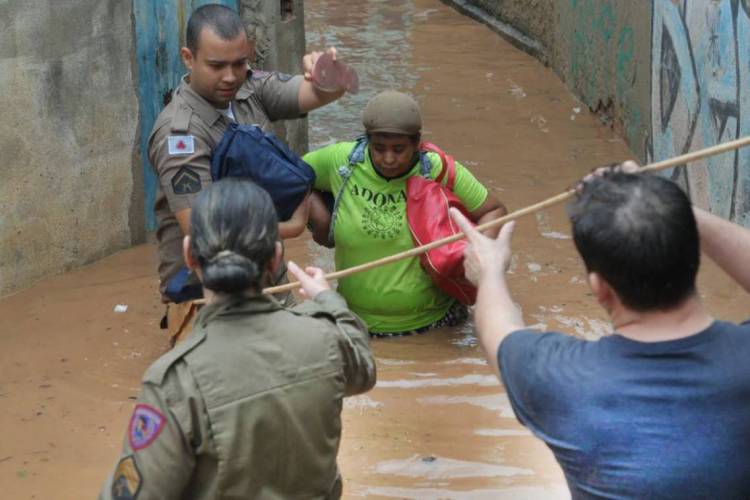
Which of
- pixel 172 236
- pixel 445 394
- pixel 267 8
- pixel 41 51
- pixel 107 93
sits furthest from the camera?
pixel 267 8

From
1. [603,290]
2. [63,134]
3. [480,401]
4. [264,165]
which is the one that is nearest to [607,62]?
[63,134]

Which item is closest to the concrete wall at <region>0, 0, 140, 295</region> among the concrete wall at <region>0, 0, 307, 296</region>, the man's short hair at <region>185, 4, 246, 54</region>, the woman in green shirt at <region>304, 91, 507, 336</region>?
the concrete wall at <region>0, 0, 307, 296</region>

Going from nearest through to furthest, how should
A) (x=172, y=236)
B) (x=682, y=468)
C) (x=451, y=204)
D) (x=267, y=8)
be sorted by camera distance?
1. (x=682, y=468)
2. (x=172, y=236)
3. (x=451, y=204)
4. (x=267, y=8)

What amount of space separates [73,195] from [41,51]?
797mm

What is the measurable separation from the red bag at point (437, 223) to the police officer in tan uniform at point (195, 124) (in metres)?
0.84

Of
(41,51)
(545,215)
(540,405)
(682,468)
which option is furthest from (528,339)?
(545,215)

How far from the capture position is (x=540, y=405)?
2.60 metres

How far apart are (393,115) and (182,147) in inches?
48.8

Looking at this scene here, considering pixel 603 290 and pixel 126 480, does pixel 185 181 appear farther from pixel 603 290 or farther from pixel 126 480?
pixel 603 290

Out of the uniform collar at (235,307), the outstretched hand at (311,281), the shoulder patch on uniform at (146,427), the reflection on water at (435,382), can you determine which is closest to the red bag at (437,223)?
the reflection on water at (435,382)

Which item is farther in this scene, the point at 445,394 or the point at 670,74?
the point at 670,74

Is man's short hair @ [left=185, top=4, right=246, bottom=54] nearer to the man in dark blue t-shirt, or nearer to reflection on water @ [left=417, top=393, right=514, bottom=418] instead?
reflection on water @ [left=417, top=393, right=514, bottom=418]

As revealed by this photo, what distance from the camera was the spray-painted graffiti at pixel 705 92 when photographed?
6.51 metres

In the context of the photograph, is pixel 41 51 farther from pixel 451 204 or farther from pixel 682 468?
pixel 682 468
